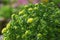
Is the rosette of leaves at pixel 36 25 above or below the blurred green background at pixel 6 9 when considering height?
below

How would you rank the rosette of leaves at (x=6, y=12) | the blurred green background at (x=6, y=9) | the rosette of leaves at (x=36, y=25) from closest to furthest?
1. the rosette of leaves at (x=36, y=25)
2. the blurred green background at (x=6, y=9)
3. the rosette of leaves at (x=6, y=12)

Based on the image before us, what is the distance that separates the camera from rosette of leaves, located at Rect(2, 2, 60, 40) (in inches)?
129

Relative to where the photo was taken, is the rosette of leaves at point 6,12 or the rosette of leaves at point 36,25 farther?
the rosette of leaves at point 6,12

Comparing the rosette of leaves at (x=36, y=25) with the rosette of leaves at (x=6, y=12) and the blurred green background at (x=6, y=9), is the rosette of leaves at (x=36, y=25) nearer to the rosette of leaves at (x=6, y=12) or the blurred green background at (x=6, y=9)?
the blurred green background at (x=6, y=9)

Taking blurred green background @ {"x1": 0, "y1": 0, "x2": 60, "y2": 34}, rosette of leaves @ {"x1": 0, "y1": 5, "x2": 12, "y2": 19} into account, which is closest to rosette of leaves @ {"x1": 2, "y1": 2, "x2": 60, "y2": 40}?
blurred green background @ {"x1": 0, "y1": 0, "x2": 60, "y2": 34}

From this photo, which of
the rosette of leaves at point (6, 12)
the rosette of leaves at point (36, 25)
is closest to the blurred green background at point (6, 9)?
the rosette of leaves at point (6, 12)

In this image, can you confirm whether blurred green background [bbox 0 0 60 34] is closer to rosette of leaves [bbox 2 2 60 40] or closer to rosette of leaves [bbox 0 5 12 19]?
rosette of leaves [bbox 0 5 12 19]

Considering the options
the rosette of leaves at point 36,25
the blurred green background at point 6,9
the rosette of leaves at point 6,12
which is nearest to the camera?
the rosette of leaves at point 36,25

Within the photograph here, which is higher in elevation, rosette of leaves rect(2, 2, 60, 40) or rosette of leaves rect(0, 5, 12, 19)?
rosette of leaves rect(0, 5, 12, 19)

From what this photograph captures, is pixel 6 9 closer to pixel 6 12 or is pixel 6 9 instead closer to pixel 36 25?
pixel 6 12

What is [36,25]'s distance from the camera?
3301mm

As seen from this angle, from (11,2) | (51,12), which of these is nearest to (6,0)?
(11,2)

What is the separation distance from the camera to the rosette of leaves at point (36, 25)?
3.28 m

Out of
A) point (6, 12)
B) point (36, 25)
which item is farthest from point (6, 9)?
point (36, 25)
